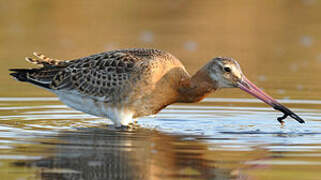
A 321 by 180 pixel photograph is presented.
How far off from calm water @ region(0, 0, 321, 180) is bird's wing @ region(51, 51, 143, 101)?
559 millimetres

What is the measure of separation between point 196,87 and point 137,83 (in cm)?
92

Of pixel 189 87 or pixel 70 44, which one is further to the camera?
pixel 70 44

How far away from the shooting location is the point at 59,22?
26.3 metres

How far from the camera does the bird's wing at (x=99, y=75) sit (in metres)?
12.5

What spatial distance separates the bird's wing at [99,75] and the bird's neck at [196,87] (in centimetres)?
81

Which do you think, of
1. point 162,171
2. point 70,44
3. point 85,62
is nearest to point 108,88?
point 85,62

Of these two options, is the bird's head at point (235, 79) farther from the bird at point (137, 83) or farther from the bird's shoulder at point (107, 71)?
the bird's shoulder at point (107, 71)

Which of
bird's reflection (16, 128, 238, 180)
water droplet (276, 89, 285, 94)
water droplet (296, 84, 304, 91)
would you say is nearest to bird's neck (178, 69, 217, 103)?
bird's reflection (16, 128, 238, 180)

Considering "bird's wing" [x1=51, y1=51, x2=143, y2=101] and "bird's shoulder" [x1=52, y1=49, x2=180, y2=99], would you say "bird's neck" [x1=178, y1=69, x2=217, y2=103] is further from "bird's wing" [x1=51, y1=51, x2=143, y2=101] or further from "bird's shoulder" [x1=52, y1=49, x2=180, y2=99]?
"bird's wing" [x1=51, y1=51, x2=143, y2=101]

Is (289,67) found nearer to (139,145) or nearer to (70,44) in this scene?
(70,44)

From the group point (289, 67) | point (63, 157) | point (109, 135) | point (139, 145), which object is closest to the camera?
point (63, 157)

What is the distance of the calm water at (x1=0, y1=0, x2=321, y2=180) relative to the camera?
935cm

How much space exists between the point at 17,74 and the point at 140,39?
31.9 ft

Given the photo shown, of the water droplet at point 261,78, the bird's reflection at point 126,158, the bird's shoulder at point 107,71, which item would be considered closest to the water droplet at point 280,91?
the water droplet at point 261,78
